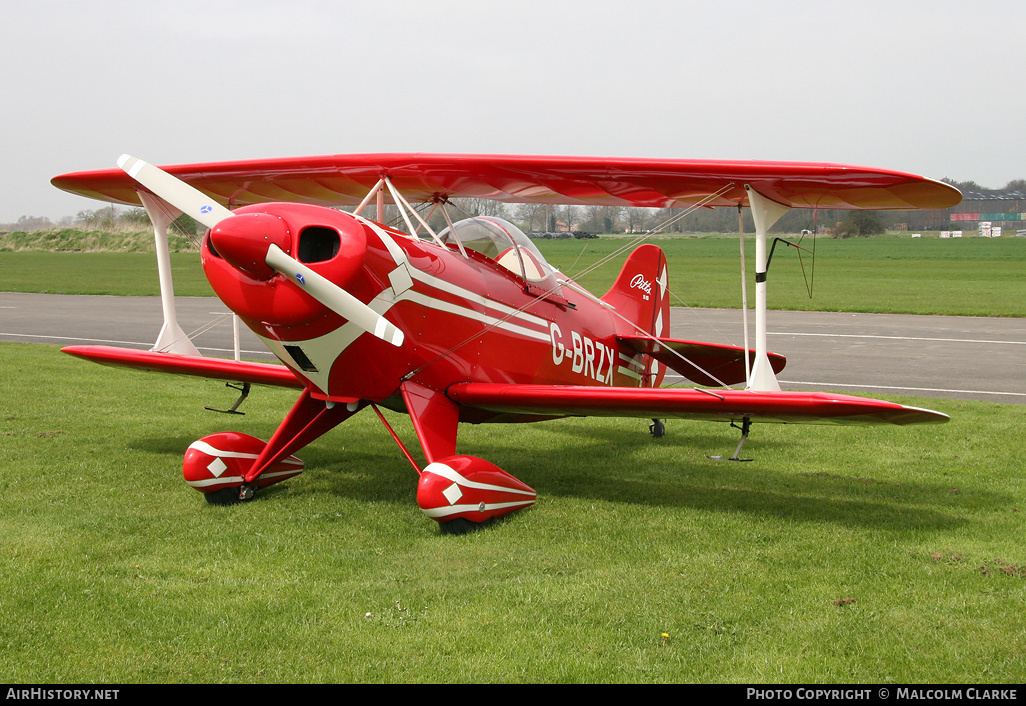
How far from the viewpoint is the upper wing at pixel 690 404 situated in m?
5.57

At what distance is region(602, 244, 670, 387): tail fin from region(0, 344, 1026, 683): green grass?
148 cm

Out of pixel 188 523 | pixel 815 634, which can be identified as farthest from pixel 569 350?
pixel 815 634

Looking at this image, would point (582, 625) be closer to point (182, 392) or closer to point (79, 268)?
point (182, 392)

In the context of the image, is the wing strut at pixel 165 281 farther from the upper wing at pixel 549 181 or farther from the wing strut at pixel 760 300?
the wing strut at pixel 760 300

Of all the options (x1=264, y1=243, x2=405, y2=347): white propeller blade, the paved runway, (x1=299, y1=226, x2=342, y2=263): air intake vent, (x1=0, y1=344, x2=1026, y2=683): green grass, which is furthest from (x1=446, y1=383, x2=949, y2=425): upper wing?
the paved runway

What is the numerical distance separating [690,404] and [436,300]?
1.88 meters

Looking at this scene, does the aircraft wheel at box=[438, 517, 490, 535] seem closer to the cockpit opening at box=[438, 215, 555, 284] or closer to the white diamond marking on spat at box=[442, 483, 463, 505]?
the white diamond marking on spat at box=[442, 483, 463, 505]

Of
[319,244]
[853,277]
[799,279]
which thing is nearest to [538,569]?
[319,244]

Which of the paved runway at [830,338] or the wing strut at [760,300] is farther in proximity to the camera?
the paved runway at [830,338]

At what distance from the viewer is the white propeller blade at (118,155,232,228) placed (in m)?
5.62

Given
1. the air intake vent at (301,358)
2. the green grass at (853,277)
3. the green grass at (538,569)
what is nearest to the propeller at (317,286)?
the air intake vent at (301,358)

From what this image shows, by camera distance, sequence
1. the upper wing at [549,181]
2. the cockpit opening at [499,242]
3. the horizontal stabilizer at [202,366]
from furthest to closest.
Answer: the horizontal stabilizer at [202,366] < the cockpit opening at [499,242] < the upper wing at [549,181]

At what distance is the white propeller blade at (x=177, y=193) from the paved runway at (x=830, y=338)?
873 centimetres

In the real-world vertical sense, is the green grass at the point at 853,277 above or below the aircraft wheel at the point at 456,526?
above
